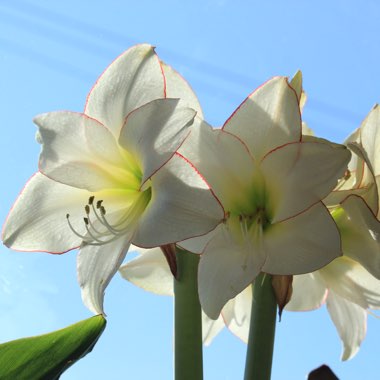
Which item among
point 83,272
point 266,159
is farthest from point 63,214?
point 266,159

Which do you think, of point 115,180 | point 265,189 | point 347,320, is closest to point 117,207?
point 115,180

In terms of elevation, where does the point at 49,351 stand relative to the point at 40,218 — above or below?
below

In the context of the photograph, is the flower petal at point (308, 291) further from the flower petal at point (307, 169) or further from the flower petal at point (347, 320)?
the flower petal at point (307, 169)

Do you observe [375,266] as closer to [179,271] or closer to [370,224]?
[370,224]

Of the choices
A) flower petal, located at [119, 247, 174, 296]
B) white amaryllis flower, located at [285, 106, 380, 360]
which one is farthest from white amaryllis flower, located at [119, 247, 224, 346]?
white amaryllis flower, located at [285, 106, 380, 360]

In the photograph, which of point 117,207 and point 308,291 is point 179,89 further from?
point 308,291

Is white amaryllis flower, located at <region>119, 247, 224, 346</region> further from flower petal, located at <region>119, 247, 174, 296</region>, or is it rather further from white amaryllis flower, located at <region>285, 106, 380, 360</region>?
white amaryllis flower, located at <region>285, 106, 380, 360</region>
